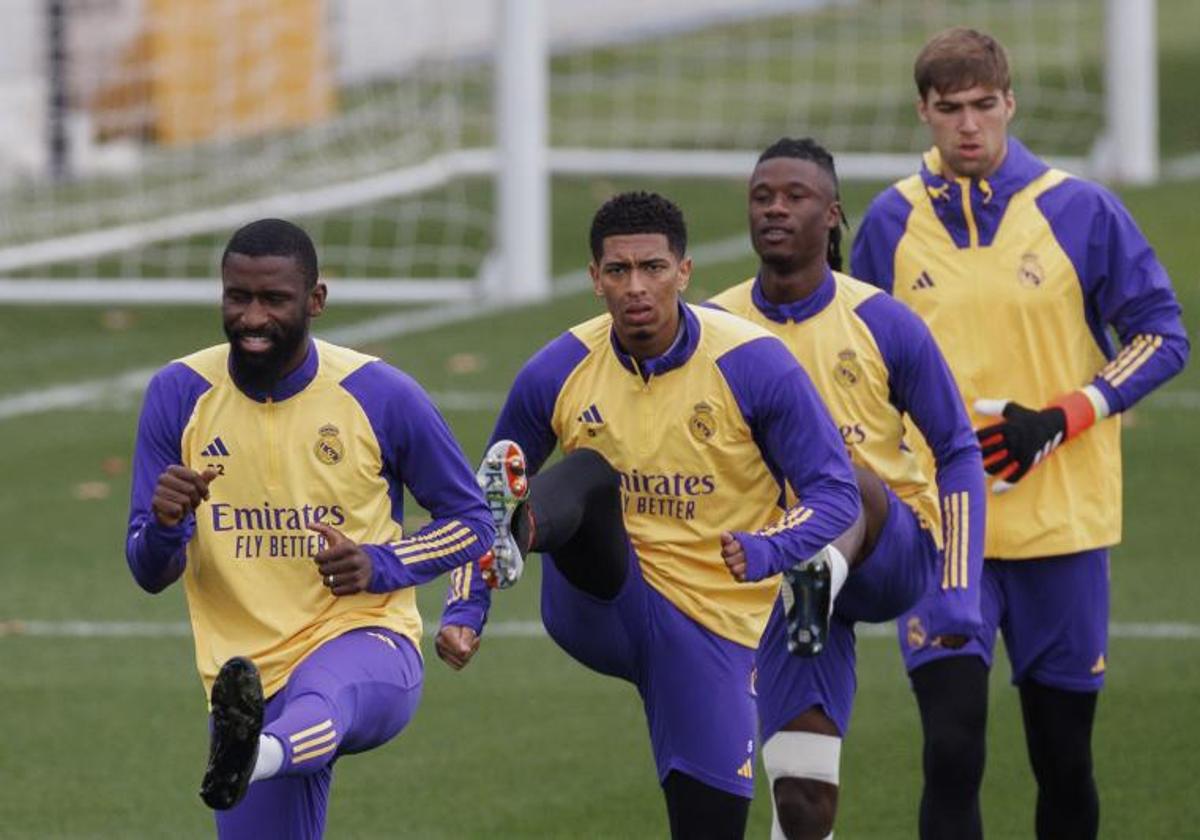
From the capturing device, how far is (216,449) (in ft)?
23.0

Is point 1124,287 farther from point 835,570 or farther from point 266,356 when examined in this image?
point 266,356

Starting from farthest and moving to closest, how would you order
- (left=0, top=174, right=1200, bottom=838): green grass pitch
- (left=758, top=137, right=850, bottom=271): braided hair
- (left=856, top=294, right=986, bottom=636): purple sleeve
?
(left=0, top=174, right=1200, bottom=838): green grass pitch → (left=758, top=137, right=850, bottom=271): braided hair → (left=856, top=294, right=986, bottom=636): purple sleeve

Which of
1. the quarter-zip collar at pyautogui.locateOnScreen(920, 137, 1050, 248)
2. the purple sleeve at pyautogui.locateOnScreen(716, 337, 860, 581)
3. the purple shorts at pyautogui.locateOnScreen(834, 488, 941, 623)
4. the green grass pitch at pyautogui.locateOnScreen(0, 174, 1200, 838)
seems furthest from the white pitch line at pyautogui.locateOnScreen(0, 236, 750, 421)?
the purple sleeve at pyautogui.locateOnScreen(716, 337, 860, 581)

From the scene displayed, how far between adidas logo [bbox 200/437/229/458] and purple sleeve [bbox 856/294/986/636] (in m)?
1.80

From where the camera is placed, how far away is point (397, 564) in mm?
6875

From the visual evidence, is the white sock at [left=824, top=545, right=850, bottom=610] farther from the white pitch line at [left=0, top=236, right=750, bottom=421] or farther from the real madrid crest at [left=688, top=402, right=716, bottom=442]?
the white pitch line at [left=0, top=236, right=750, bottom=421]

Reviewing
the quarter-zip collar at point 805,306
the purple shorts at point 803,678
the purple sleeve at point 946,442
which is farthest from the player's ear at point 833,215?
the purple shorts at point 803,678

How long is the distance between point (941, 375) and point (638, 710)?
140 inches

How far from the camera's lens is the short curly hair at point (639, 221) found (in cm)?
721

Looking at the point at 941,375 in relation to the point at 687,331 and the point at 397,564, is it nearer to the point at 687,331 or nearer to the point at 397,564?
the point at 687,331

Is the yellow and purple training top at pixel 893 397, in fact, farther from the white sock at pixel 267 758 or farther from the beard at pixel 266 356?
the white sock at pixel 267 758

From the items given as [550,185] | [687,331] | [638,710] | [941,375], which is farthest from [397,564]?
[550,185]

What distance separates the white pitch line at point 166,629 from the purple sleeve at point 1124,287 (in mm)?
3701

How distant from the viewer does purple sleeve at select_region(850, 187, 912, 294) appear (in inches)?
328
